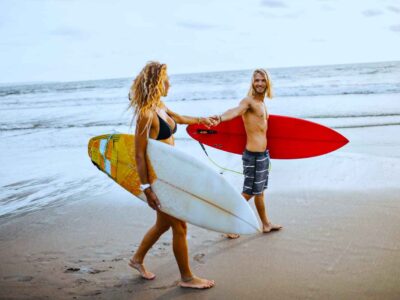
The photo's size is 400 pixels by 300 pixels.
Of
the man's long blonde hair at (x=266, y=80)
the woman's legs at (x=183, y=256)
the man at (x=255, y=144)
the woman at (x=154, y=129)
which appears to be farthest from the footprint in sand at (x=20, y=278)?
the man's long blonde hair at (x=266, y=80)

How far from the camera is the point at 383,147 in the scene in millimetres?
7516

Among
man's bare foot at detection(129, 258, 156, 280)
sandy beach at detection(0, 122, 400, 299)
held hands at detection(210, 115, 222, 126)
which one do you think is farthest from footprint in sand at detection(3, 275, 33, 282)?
held hands at detection(210, 115, 222, 126)

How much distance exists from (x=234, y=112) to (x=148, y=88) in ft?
4.35

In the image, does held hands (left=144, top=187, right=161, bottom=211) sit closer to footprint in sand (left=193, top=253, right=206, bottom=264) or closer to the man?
footprint in sand (left=193, top=253, right=206, bottom=264)

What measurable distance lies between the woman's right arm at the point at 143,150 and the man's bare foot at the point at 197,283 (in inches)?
23.8

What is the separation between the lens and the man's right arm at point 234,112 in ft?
12.5

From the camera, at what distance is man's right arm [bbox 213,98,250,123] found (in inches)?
150

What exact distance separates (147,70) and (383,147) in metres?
6.04

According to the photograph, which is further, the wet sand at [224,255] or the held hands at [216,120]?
the held hands at [216,120]

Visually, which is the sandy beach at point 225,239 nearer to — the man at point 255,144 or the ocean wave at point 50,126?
the man at point 255,144

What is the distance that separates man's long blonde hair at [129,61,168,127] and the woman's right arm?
3cm

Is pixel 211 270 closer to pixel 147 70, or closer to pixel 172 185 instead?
pixel 172 185

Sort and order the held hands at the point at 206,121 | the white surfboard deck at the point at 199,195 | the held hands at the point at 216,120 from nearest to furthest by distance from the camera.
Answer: the white surfboard deck at the point at 199,195
the held hands at the point at 206,121
the held hands at the point at 216,120

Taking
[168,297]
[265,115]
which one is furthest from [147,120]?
[265,115]
